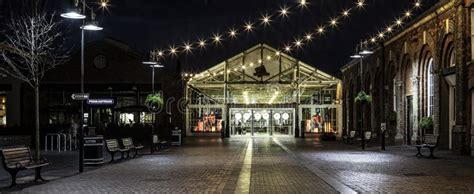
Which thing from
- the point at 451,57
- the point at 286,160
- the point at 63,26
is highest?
the point at 63,26

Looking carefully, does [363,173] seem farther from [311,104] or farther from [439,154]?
[311,104]

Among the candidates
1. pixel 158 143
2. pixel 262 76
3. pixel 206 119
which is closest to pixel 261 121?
pixel 206 119

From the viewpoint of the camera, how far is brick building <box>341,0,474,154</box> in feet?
85.8

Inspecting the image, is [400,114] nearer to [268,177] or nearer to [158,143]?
[158,143]

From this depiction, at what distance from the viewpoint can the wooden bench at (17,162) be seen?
15.3 meters

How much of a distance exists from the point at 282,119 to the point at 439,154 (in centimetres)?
3092

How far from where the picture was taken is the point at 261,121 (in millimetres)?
58000

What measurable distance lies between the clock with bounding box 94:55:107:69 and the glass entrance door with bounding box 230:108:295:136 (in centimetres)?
1149

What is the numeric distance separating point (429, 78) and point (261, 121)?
26548 millimetres

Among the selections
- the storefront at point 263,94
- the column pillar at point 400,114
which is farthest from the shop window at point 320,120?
the column pillar at point 400,114

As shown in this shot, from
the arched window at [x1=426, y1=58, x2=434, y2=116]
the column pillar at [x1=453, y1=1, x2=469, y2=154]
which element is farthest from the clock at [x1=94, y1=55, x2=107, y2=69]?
the column pillar at [x1=453, y1=1, x2=469, y2=154]

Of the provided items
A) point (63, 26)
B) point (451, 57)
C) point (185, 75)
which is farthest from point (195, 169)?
point (185, 75)

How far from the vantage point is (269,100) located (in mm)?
Answer: 65875

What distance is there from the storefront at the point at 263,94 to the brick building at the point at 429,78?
9.94 metres
